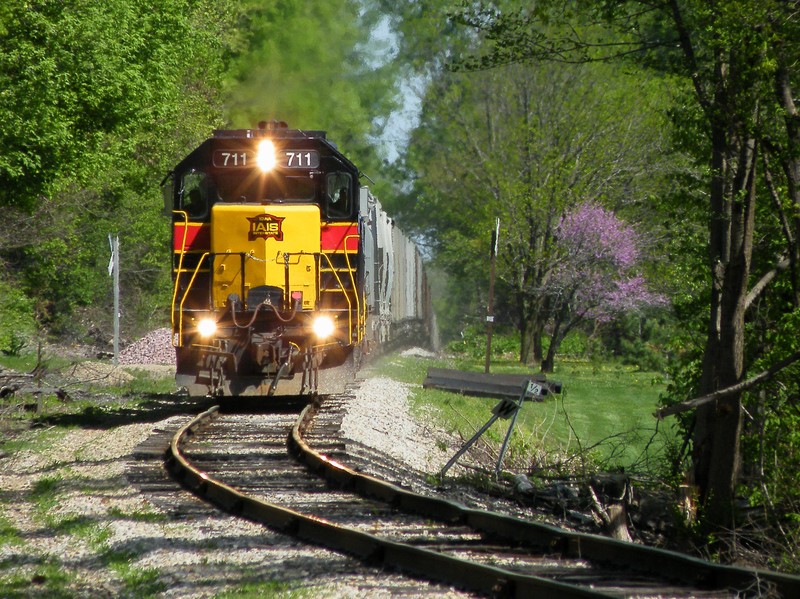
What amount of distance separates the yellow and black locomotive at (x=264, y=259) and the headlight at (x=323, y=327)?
0.01m

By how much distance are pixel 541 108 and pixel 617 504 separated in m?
26.1

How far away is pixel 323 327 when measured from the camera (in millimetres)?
14906

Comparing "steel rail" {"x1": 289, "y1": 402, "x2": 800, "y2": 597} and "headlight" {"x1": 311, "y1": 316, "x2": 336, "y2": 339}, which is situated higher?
"headlight" {"x1": 311, "y1": 316, "x2": 336, "y2": 339}

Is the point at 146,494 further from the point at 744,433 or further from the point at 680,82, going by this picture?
the point at 680,82

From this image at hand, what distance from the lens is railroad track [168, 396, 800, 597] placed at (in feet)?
20.3

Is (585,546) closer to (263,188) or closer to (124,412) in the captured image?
(263,188)

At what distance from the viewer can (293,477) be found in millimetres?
10422

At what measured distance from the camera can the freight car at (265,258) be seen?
48.3ft

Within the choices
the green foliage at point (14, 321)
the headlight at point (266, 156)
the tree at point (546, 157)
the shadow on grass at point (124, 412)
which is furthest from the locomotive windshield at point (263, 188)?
the tree at point (546, 157)

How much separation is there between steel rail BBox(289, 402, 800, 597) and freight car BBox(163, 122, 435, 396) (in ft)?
16.6

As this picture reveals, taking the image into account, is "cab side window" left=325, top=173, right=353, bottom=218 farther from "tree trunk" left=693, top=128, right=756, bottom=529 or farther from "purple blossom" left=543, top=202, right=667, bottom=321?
"purple blossom" left=543, top=202, right=667, bottom=321

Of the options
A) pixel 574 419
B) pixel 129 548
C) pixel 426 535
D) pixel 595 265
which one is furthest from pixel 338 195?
pixel 595 265

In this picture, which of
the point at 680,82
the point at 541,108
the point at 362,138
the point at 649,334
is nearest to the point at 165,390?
the point at 680,82

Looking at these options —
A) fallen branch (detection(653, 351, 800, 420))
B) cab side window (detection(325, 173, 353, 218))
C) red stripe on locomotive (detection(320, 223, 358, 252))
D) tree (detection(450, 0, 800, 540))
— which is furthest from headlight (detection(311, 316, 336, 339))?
fallen branch (detection(653, 351, 800, 420))
